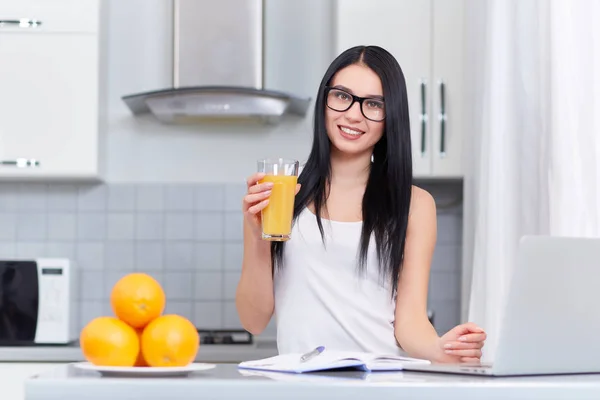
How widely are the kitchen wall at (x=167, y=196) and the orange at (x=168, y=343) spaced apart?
96.8 inches

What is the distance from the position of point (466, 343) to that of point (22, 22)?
91.8 inches

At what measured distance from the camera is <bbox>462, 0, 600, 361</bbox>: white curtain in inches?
83.0

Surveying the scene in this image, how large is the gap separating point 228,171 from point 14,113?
0.83 metres

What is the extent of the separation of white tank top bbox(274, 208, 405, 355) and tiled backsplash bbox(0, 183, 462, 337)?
174 cm

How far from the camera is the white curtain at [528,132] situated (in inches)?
83.0

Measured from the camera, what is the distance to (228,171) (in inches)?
145

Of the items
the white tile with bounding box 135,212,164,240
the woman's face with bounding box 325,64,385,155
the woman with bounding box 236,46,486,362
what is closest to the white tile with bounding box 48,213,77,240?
the white tile with bounding box 135,212,164,240

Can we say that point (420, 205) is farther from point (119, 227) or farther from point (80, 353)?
point (119, 227)

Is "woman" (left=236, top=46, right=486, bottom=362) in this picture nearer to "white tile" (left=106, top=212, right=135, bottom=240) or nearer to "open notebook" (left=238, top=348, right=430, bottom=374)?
"open notebook" (left=238, top=348, right=430, bottom=374)

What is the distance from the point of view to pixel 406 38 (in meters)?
3.37

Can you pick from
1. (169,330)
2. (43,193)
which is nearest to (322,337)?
(169,330)

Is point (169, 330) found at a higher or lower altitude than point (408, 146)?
lower

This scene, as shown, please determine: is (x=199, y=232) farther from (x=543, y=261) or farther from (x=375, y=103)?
(x=543, y=261)

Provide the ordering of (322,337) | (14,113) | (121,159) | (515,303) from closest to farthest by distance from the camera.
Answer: (515,303), (322,337), (14,113), (121,159)
